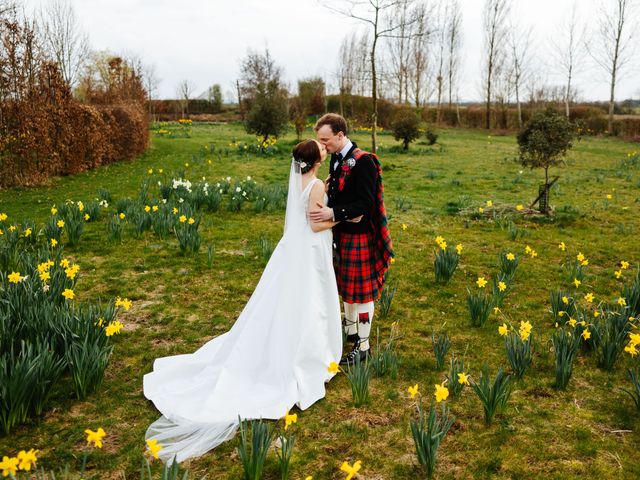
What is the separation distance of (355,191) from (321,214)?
0.32 meters

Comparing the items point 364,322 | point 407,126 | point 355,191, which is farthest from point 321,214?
point 407,126

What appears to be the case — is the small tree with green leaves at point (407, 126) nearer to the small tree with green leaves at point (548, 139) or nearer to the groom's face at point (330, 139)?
the small tree with green leaves at point (548, 139)

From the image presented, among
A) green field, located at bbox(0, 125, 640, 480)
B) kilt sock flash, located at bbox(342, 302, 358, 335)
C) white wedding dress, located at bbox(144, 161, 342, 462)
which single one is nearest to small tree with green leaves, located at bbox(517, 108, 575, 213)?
green field, located at bbox(0, 125, 640, 480)

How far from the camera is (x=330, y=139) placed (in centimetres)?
353

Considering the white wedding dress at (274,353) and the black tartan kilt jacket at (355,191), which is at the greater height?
the black tartan kilt jacket at (355,191)

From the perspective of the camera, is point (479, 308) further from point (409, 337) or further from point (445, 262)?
point (445, 262)

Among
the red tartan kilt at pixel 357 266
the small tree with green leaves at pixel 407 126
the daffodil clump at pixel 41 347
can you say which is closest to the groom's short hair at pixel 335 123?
the red tartan kilt at pixel 357 266

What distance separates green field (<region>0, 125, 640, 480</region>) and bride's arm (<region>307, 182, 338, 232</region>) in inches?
45.2

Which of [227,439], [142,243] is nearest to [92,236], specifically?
[142,243]

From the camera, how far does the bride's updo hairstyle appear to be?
11.3 feet

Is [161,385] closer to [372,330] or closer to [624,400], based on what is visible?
[372,330]

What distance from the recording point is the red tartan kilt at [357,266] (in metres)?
3.71

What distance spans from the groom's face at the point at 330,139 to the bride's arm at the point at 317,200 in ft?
1.02

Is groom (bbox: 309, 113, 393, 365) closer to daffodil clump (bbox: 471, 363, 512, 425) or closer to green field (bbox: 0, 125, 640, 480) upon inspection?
green field (bbox: 0, 125, 640, 480)
